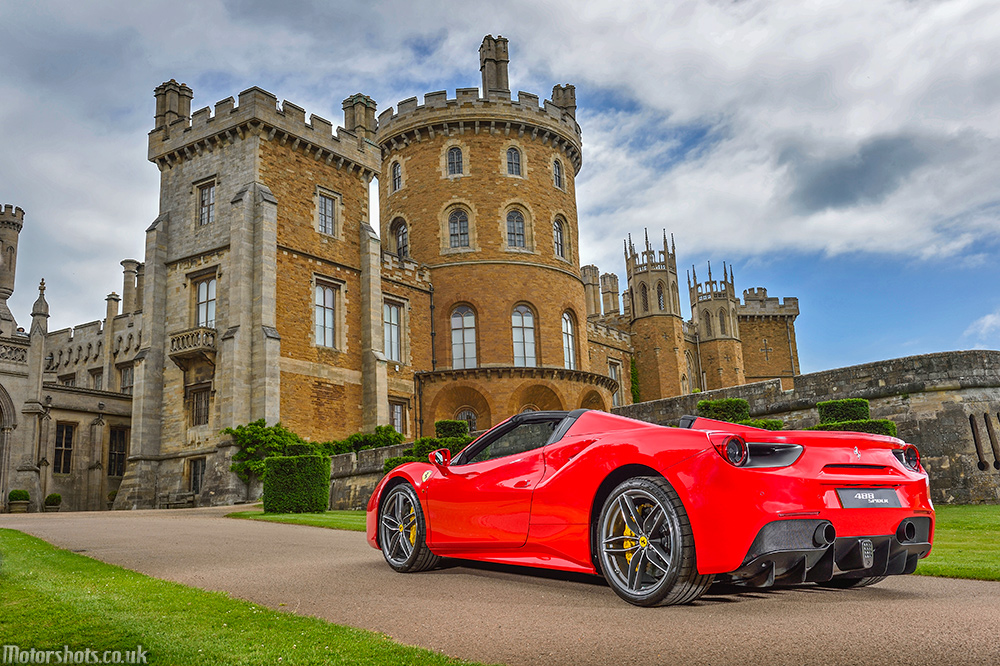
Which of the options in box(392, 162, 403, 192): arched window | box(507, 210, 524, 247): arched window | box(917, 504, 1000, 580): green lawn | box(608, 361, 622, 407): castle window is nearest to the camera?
box(917, 504, 1000, 580): green lawn

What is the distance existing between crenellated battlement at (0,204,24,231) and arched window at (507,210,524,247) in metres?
38.1

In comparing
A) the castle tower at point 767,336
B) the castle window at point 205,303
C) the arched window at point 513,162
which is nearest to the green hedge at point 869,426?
the castle window at point 205,303

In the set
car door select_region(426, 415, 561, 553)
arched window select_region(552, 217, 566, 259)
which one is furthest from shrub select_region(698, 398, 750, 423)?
arched window select_region(552, 217, 566, 259)

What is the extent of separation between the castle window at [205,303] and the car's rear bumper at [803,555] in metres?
23.9

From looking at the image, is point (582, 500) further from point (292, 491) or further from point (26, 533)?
point (292, 491)

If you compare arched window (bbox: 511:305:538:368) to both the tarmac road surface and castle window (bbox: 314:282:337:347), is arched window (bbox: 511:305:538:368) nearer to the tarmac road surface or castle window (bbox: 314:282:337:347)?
castle window (bbox: 314:282:337:347)

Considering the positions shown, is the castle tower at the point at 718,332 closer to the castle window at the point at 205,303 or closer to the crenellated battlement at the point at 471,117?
the crenellated battlement at the point at 471,117

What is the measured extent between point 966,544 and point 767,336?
47.2 m

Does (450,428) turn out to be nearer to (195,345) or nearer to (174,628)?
(195,345)

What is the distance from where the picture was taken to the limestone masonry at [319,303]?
24.8m

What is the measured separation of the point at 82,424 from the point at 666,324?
94.5ft

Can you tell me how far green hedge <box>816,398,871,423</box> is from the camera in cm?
1479

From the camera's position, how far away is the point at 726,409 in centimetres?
1634

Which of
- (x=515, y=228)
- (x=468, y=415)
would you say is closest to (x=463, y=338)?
(x=468, y=415)
